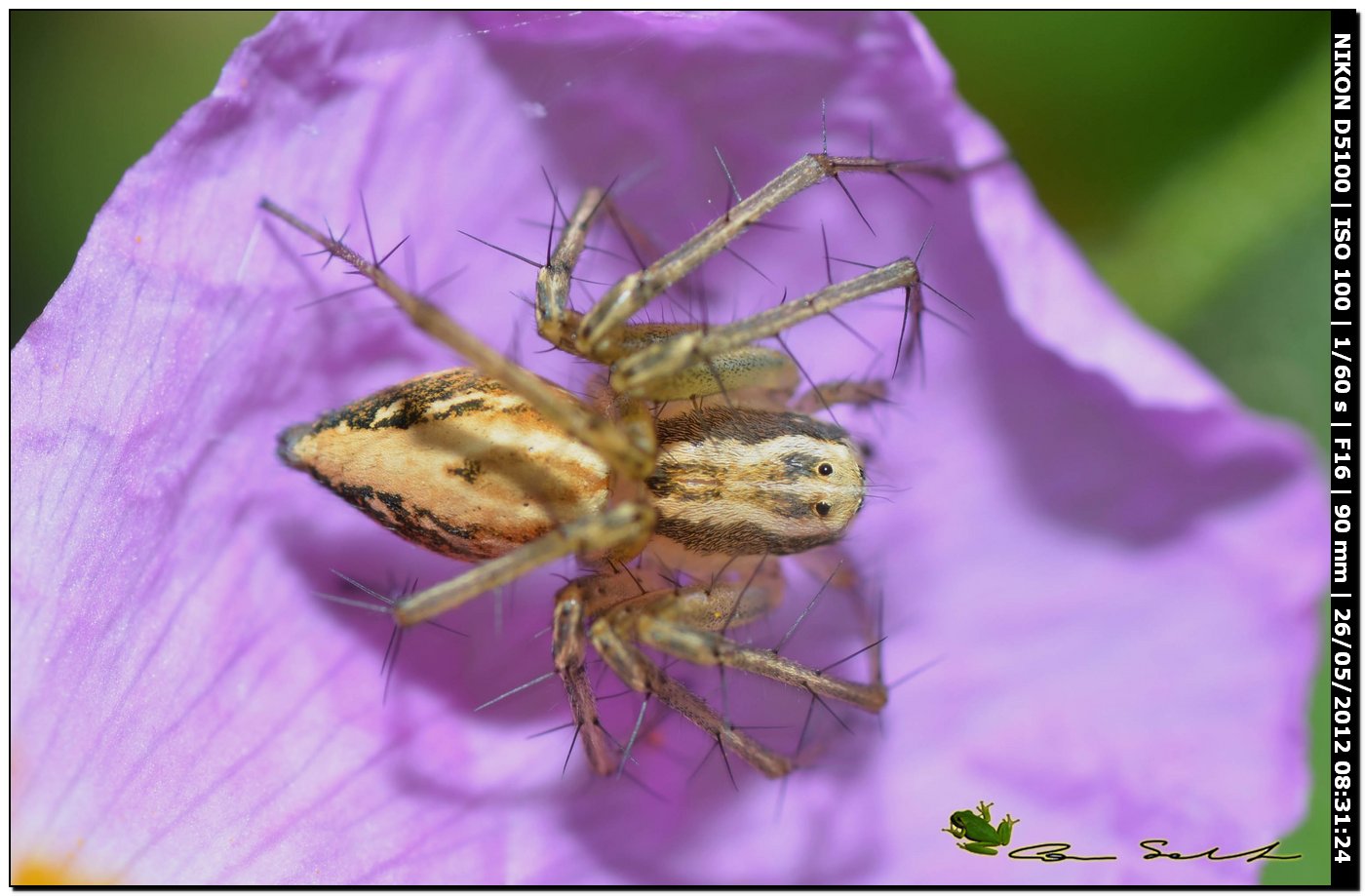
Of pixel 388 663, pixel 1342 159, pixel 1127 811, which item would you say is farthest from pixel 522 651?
pixel 1342 159

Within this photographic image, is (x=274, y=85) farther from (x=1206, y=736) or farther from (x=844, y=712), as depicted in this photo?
(x=1206, y=736)

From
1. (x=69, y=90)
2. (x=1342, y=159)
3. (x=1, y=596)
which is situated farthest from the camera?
(x=69, y=90)

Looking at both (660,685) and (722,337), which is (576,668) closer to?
(660,685)

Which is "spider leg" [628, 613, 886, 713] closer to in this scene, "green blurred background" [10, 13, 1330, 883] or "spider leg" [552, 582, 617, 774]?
"spider leg" [552, 582, 617, 774]
